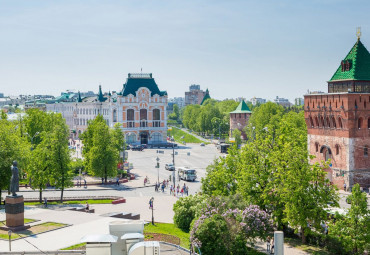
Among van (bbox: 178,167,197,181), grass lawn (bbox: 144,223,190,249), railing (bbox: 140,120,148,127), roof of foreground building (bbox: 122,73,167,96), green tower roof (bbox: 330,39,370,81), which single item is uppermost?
roof of foreground building (bbox: 122,73,167,96)

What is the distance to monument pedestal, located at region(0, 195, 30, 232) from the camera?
3031 centimetres

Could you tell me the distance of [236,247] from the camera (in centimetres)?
2705

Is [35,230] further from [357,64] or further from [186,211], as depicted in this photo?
[357,64]

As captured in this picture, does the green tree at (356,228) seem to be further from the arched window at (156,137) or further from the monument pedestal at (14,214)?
the arched window at (156,137)

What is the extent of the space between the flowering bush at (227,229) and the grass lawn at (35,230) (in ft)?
35.4

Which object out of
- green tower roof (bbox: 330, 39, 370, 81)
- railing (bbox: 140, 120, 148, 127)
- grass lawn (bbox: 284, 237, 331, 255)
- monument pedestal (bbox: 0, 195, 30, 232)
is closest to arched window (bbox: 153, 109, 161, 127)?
railing (bbox: 140, 120, 148, 127)

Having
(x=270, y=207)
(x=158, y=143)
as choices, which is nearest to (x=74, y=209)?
(x=270, y=207)

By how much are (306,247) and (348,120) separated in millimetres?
23328

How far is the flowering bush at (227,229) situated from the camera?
26406 mm

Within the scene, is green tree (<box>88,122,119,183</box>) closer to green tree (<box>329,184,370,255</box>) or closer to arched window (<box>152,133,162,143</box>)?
green tree (<box>329,184,370,255</box>)

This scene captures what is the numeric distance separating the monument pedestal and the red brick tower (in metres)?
35.5

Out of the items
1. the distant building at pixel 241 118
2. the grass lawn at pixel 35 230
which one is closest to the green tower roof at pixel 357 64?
the grass lawn at pixel 35 230

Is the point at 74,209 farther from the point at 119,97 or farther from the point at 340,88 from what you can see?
the point at 119,97

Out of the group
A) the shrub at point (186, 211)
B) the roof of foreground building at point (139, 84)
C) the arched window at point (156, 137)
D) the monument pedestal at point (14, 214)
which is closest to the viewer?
the monument pedestal at point (14, 214)
